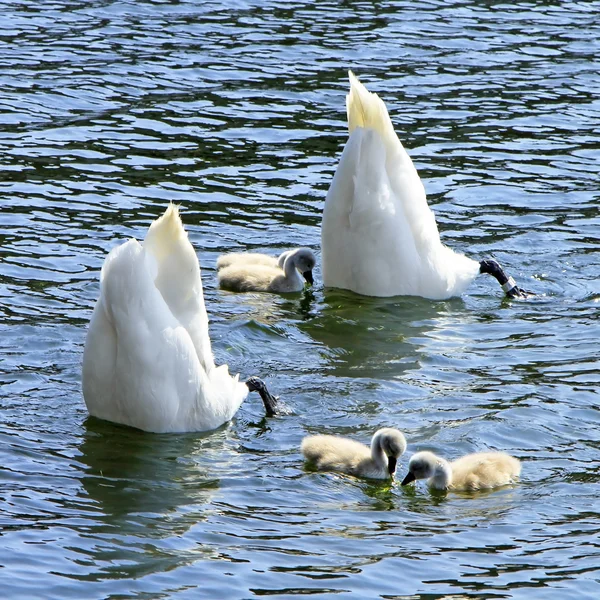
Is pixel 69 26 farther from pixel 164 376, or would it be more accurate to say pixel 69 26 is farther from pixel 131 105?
pixel 164 376

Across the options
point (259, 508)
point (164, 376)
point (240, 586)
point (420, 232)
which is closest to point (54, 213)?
point (420, 232)

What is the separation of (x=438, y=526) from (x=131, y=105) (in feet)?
33.9

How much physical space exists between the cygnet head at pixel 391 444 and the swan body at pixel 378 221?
11.5 feet

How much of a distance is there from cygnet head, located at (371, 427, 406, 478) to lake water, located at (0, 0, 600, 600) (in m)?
0.19

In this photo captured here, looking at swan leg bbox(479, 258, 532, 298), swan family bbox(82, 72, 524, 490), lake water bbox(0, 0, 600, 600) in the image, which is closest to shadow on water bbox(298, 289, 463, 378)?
lake water bbox(0, 0, 600, 600)

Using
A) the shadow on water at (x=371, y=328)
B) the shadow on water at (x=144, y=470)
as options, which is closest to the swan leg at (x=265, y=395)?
the shadow on water at (x=144, y=470)

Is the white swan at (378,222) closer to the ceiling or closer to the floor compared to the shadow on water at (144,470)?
closer to the ceiling

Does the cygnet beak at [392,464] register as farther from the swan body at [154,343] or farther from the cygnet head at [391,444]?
the swan body at [154,343]

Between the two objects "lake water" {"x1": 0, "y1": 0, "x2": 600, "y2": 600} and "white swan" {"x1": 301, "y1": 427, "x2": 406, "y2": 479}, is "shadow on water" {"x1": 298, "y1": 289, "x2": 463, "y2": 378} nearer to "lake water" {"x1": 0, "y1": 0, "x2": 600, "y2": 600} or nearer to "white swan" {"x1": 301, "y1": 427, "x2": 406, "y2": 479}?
"lake water" {"x1": 0, "y1": 0, "x2": 600, "y2": 600}

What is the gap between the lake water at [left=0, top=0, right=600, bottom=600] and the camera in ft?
24.3

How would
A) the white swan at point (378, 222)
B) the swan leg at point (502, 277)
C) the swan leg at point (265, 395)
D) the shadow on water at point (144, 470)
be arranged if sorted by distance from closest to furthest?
1. the shadow on water at point (144, 470)
2. the swan leg at point (265, 395)
3. the white swan at point (378, 222)
4. the swan leg at point (502, 277)

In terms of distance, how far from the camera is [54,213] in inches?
539

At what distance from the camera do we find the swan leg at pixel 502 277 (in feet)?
41.2

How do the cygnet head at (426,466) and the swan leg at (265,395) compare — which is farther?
the swan leg at (265,395)
